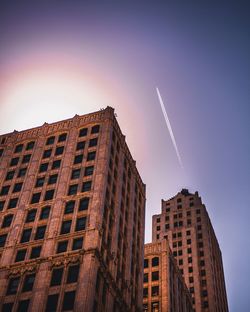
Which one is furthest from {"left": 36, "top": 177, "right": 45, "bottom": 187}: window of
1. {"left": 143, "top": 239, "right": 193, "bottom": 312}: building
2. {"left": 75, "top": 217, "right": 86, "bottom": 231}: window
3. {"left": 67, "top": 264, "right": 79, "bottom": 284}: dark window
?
{"left": 143, "top": 239, "right": 193, "bottom": 312}: building

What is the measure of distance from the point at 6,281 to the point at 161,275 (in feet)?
144

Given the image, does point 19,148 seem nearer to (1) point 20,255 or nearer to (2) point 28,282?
(1) point 20,255

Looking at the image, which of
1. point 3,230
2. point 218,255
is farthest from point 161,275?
point 218,255

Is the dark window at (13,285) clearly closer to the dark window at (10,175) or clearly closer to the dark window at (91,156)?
the dark window at (10,175)

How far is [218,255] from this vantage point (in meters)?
156

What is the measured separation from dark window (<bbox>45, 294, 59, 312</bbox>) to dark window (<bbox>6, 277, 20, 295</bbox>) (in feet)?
18.0

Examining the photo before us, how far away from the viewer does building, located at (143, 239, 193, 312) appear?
3796 inches

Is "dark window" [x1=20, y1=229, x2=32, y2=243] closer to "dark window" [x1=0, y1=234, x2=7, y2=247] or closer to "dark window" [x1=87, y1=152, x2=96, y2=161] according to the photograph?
"dark window" [x1=0, y1=234, x2=7, y2=247]

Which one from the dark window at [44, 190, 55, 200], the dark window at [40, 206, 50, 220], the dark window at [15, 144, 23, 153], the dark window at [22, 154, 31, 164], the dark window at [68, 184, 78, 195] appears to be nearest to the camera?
the dark window at [40, 206, 50, 220]

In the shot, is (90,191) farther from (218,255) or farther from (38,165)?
(218,255)

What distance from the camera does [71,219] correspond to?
2768 inches

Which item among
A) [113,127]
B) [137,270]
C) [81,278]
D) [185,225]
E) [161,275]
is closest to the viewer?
[81,278]

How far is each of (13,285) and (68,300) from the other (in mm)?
8929

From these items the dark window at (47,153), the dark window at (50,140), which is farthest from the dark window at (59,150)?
the dark window at (50,140)
